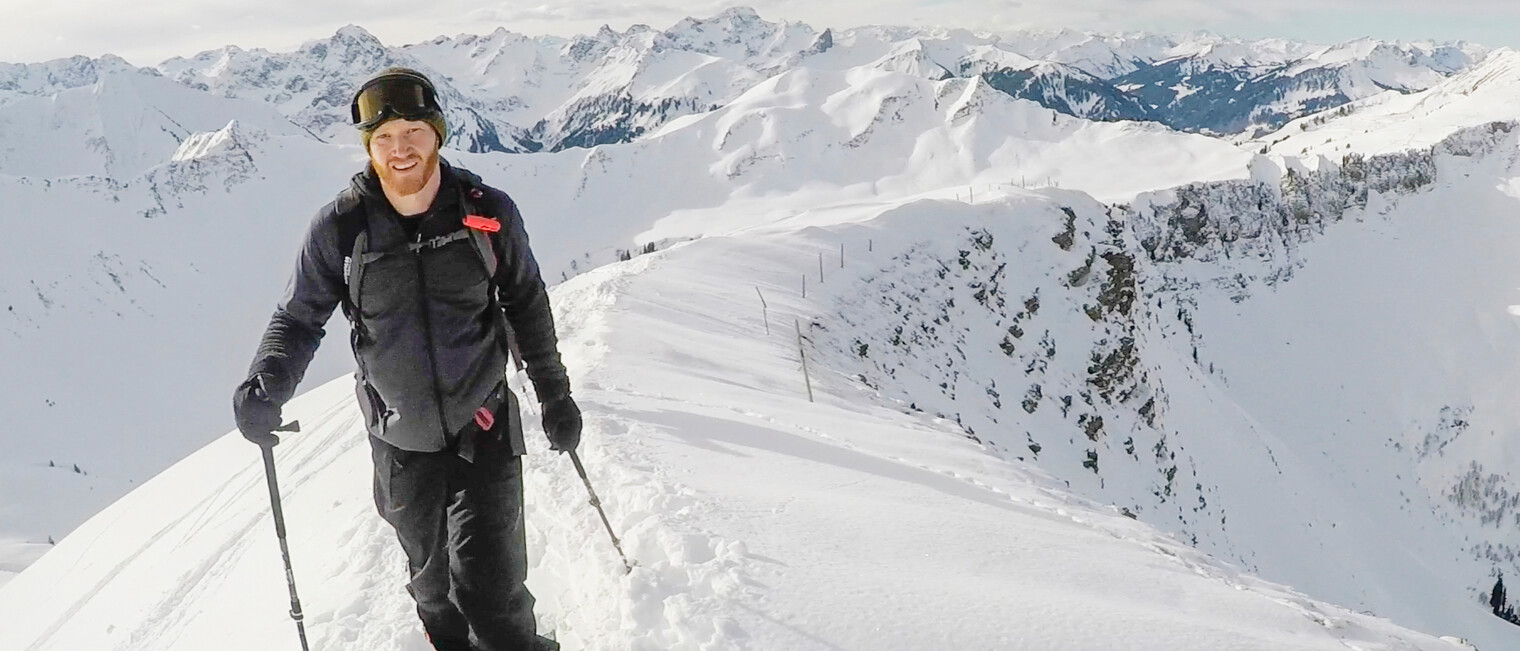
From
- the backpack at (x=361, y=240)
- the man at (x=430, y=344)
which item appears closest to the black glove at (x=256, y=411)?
the man at (x=430, y=344)

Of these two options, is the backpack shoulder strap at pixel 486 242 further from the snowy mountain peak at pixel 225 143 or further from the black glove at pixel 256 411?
the snowy mountain peak at pixel 225 143

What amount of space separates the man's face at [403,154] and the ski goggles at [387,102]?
42mm

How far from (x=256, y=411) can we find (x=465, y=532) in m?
1.22

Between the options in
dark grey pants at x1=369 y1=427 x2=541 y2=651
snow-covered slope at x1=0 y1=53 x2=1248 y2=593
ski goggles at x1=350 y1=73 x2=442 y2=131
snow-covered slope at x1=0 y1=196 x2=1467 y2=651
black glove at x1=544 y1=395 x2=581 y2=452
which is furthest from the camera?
snow-covered slope at x1=0 y1=53 x2=1248 y2=593

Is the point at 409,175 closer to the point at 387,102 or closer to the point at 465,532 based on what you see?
the point at 387,102

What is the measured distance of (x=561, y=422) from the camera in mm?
5176

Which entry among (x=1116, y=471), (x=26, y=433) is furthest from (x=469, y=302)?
(x=26, y=433)

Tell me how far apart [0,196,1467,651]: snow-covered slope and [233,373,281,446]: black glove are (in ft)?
7.25

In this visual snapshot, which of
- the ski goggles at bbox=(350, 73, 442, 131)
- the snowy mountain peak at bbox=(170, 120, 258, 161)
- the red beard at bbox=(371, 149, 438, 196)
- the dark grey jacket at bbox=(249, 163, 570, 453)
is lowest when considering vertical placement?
the dark grey jacket at bbox=(249, 163, 570, 453)

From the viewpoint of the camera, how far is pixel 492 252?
14.9ft

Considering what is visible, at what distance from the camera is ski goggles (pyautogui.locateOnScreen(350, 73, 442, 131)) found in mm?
4316

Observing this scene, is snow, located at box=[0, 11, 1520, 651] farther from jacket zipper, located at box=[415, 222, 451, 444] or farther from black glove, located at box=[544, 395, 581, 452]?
jacket zipper, located at box=[415, 222, 451, 444]

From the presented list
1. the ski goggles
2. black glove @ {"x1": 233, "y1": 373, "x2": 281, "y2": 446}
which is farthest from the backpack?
black glove @ {"x1": 233, "y1": 373, "x2": 281, "y2": 446}

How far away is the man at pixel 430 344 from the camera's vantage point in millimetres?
4391
